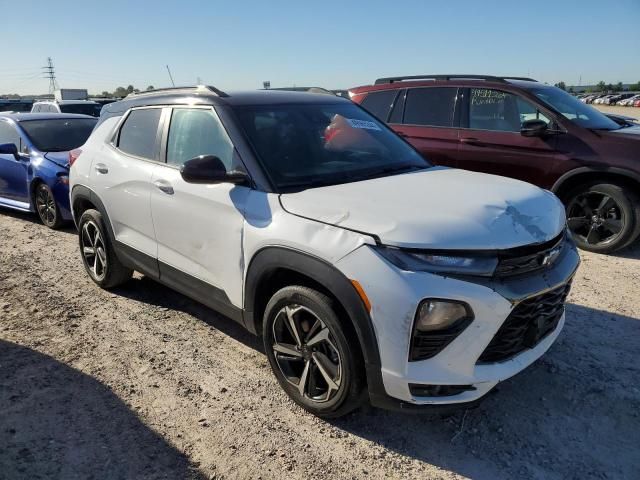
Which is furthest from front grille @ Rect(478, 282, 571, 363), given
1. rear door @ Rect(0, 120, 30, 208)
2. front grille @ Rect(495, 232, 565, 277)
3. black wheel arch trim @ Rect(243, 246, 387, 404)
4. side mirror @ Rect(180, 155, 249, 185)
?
rear door @ Rect(0, 120, 30, 208)

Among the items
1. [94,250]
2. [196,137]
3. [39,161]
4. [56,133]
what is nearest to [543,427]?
[196,137]

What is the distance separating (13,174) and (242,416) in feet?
21.8

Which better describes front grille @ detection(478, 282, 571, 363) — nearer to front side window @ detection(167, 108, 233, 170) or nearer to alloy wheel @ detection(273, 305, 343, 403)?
alloy wheel @ detection(273, 305, 343, 403)

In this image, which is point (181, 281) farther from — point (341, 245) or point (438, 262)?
point (438, 262)

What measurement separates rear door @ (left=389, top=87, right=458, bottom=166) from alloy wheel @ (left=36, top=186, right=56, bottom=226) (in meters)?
4.86

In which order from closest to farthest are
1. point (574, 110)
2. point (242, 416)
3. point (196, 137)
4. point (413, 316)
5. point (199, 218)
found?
point (413, 316) < point (242, 416) < point (199, 218) < point (196, 137) < point (574, 110)

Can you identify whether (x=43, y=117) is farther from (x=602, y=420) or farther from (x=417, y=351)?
(x=602, y=420)

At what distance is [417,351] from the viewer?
2354 mm

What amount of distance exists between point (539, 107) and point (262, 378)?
15.4ft

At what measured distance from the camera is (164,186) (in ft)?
11.9

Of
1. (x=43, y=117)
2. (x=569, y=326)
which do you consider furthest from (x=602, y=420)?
(x=43, y=117)

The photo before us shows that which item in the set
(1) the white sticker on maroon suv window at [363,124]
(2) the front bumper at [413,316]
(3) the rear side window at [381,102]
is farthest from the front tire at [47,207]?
(2) the front bumper at [413,316]

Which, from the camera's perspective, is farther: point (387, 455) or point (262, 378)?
point (262, 378)

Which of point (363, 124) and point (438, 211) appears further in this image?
point (363, 124)
